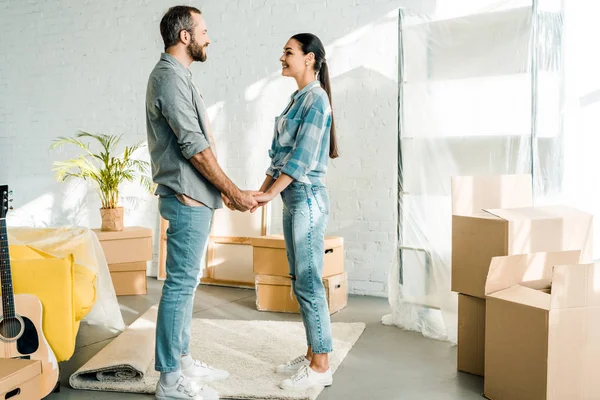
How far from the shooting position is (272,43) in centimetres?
441

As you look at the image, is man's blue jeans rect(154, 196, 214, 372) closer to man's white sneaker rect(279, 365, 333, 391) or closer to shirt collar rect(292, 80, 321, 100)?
man's white sneaker rect(279, 365, 333, 391)

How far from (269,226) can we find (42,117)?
8.44 feet

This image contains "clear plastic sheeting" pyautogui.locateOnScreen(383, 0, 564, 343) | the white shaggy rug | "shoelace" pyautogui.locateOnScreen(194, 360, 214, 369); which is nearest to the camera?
the white shaggy rug

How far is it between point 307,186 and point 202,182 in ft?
1.35

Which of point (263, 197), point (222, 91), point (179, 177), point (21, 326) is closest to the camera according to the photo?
point (179, 177)

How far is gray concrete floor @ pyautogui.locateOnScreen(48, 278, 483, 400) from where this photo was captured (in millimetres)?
2383

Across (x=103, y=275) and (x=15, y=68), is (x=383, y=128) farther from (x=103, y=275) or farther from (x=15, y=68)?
(x=15, y=68)

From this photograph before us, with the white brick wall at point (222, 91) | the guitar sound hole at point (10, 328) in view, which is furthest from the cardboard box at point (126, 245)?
the guitar sound hole at point (10, 328)

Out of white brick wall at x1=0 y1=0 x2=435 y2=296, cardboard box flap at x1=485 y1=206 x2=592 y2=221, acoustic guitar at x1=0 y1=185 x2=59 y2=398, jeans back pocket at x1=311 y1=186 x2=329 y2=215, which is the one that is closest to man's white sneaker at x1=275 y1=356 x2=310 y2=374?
jeans back pocket at x1=311 y1=186 x2=329 y2=215

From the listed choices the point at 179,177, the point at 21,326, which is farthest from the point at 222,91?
the point at 21,326

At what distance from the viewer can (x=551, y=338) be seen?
79.0 inches

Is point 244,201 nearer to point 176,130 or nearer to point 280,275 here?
point 176,130

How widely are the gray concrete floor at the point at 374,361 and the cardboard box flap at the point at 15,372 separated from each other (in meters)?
0.49

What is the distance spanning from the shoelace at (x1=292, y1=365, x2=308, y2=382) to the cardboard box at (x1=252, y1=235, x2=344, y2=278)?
1.23m
